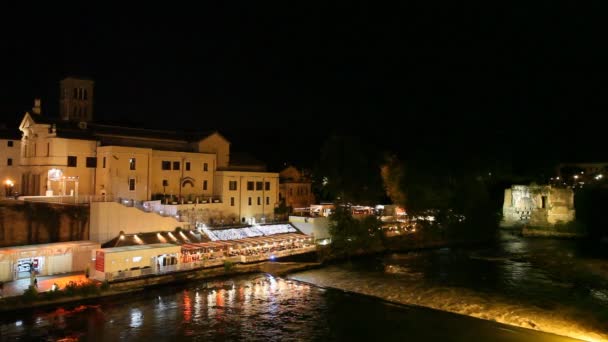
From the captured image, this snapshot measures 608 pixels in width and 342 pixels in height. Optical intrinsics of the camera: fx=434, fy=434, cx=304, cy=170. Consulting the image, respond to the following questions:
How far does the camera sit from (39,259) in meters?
23.5

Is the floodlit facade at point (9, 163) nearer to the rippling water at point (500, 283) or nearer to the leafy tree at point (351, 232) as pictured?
the rippling water at point (500, 283)

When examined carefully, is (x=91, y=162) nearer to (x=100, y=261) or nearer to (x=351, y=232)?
(x=100, y=261)

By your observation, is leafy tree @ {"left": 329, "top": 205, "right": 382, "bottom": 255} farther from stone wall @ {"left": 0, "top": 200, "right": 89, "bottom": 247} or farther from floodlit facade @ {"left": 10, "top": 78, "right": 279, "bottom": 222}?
stone wall @ {"left": 0, "top": 200, "right": 89, "bottom": 247}

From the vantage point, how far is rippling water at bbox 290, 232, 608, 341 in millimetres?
20531

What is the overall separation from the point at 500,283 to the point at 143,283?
2097 cm

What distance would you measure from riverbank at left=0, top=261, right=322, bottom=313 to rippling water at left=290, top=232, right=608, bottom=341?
61.1 inches

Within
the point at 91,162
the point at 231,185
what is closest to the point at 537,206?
the point at 231,185

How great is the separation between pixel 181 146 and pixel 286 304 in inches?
789

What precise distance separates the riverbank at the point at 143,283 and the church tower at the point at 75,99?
20.1 meters

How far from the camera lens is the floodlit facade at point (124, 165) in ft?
100

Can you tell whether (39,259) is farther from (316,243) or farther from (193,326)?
(316,243)

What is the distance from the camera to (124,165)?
31047 mm

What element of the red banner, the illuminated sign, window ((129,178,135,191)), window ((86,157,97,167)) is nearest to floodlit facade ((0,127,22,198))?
the illuminated sign

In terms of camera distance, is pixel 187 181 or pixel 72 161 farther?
pixel 187 181
